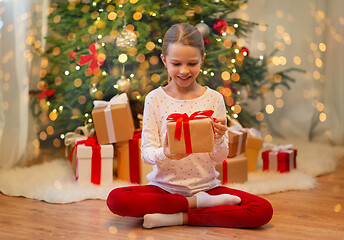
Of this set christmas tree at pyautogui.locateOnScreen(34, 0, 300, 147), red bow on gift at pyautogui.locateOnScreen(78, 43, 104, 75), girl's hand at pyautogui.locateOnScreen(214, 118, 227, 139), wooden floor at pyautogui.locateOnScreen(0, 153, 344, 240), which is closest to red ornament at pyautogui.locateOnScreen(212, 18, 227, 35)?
christmas tree at pyautogui.locateOnScreen(34, 0, 300, 147)

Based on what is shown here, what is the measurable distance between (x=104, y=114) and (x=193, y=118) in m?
0.89

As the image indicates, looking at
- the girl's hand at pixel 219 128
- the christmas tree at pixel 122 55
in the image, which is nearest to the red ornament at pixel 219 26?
the christmas tree at pixel 122 55

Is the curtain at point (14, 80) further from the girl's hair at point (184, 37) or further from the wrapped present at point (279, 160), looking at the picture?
the wrapped present at point (279, 160)

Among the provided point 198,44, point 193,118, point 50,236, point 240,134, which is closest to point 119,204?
point 50,236

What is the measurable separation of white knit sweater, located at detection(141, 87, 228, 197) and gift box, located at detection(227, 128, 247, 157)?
582 mm

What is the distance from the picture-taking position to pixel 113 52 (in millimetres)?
2564

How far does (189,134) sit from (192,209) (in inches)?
13.8

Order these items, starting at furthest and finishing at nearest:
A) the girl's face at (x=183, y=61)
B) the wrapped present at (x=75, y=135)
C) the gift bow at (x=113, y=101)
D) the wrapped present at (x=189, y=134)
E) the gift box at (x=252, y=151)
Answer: the gift box at (x=252, y=151), the wrapped present at (x=75, y=135), the gift bow at (x=113, y=101), the girl's face at (x=183, y=61), the wrapped present at (x=189, y=134)

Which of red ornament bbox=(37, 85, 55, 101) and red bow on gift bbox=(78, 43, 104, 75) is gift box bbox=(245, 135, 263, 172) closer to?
red bow on gift bbox=(78, 43, 104, 75)

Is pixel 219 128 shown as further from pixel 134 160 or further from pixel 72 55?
pixel 72 55

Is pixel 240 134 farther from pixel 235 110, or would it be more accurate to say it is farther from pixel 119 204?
pixel 119 204

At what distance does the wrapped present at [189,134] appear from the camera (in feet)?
5.27

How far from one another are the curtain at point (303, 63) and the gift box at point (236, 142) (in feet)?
4.51

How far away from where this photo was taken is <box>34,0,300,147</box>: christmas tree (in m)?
2.54
